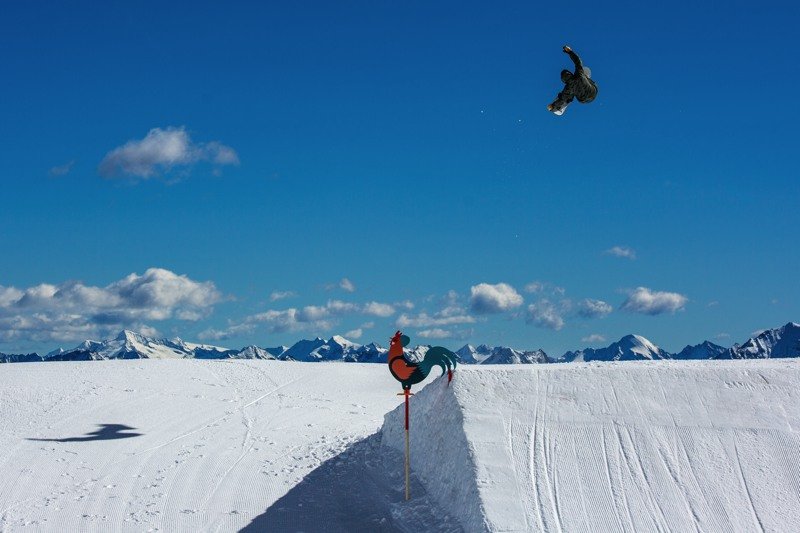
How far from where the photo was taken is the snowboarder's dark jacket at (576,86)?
14.9m

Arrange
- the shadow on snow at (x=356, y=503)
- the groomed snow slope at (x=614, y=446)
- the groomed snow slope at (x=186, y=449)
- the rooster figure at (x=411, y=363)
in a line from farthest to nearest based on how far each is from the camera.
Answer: the rooster figure at (x=411, y=363), the groomed snow slope at (x=186, y=449), the shadow on snow at (x=356, y=503), the groomed snow slope at (x=614, y=446)

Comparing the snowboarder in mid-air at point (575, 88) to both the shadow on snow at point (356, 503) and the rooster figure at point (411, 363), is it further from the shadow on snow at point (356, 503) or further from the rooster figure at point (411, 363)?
the shadow on snow at point (356, 503)

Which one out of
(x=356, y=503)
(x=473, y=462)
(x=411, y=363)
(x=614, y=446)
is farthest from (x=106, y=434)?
(x=614, y=446)

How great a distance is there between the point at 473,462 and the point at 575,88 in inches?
266

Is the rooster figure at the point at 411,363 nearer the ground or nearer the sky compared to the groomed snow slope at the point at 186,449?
nearer the sky

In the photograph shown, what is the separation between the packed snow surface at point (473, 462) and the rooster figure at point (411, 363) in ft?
1.65

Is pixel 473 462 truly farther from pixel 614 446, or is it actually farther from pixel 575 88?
pixel 575 88

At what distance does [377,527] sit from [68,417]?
10946mm

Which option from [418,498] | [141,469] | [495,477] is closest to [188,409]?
[141,469]

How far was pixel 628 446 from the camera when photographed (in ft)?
47.6

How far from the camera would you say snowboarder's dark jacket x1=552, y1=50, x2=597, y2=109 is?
14883mm

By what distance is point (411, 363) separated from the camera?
632 inches

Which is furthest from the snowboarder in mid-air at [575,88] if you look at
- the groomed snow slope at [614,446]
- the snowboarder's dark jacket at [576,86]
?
the groomed snow slope at [614,446]

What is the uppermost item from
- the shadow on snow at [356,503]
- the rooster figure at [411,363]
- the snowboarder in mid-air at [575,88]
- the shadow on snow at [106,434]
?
the snowboarder in mid-air at [575,88]
